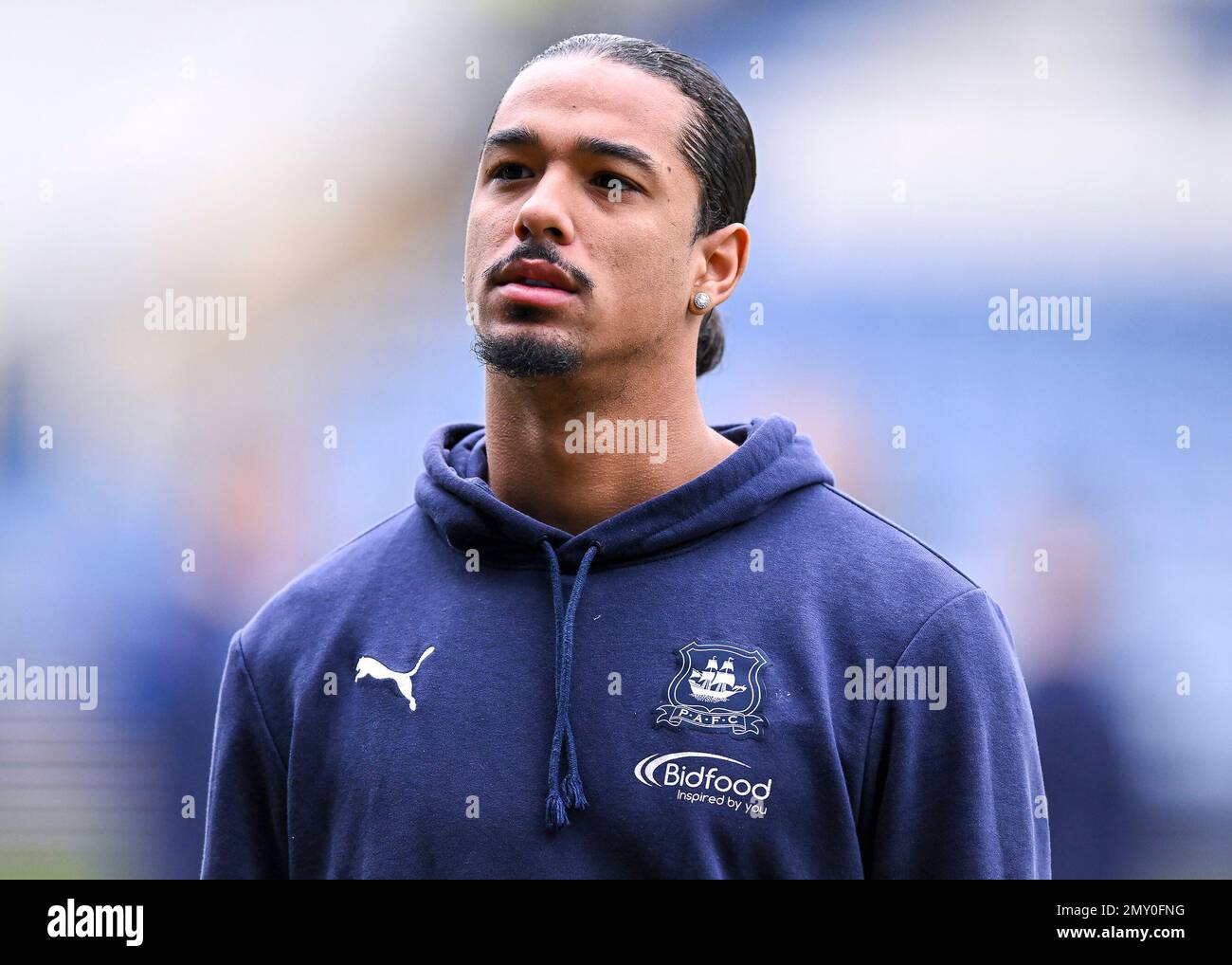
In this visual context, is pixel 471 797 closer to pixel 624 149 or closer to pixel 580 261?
pixel 580 261

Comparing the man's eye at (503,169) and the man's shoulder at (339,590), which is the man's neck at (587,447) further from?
the man's eye at (503,169)

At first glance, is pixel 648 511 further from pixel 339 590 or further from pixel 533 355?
pixel 339 590

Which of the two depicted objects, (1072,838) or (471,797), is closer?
(471,797)

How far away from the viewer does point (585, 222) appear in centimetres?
205

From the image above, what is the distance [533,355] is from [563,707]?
56 cm

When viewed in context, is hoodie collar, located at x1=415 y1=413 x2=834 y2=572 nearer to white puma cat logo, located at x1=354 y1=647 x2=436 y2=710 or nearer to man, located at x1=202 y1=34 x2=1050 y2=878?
man, located at x1=202 y1=34 x2=1050 y2=878

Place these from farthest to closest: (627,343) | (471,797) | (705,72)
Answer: (705,72)
(627,343)
(471,797)

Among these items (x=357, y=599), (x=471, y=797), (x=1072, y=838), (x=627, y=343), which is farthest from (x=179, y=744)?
(x=1072, y=838)

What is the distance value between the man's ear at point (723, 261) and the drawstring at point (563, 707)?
1.72 feet

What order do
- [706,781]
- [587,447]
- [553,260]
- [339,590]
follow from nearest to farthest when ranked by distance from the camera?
[706,781] → [553,260] → [587,447] → [339,590]

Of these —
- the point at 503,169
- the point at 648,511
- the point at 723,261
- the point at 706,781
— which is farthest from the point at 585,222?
the point at 706,781

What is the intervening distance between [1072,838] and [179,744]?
8.62 ft

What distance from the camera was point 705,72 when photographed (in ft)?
7.38

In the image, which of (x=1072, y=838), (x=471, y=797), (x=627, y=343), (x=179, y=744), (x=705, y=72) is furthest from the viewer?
(x=179, y=744)
